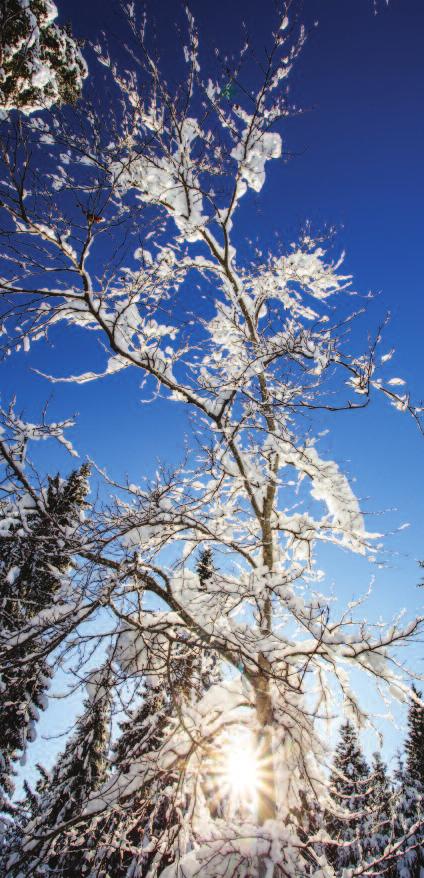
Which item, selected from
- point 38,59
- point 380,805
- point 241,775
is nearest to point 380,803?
point 380,805

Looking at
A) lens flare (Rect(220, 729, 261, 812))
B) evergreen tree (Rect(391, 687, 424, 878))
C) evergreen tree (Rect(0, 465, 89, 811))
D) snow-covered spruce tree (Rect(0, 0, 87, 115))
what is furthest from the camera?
evergreen tree (Rect(391, 687, 424, 878))

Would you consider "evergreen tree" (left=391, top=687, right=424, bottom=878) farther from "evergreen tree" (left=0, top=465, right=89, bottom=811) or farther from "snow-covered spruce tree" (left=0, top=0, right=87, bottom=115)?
Answer: "snow-covered spruce tree" (left=0, top=0, right=87, bottom=115)

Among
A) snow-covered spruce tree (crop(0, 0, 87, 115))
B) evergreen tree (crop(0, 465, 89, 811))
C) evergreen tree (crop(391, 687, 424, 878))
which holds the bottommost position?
evergreen tree (crop(391, 687, 424, 878))

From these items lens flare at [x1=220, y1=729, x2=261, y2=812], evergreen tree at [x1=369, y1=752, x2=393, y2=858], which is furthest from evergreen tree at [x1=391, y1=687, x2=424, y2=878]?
lens flare at [x1=220, y1=729, x2=261, y2=812]

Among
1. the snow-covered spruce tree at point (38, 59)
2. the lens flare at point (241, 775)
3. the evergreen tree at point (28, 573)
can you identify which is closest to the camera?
the evergreen tree at point (28, 573)

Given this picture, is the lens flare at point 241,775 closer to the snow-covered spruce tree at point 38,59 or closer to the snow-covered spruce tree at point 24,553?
the snow-covered spruce tree at point 24,553

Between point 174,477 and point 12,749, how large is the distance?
12.4 meters

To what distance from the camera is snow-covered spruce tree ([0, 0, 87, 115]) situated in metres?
6.25

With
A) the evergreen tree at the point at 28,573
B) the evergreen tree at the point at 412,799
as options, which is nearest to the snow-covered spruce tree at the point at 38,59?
the evergreen tree at the point at 28,573

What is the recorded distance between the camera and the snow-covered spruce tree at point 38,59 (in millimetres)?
6250

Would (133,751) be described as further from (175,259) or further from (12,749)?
(12,749)

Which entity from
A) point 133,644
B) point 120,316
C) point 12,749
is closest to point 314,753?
point 133,644

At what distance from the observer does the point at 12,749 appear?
37.3ft

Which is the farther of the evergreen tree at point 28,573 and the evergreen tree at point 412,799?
the evergreen tree at point 412,799
